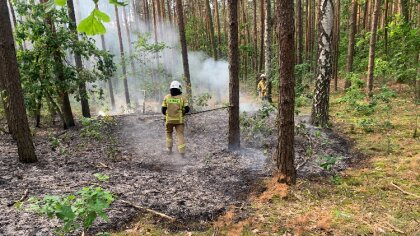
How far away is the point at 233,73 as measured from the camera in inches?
292

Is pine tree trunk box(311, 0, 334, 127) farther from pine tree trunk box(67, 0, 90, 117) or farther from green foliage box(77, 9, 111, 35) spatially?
green foliage box(77, 9, 111, 35)

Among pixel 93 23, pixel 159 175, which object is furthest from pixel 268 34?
pixel 93 23

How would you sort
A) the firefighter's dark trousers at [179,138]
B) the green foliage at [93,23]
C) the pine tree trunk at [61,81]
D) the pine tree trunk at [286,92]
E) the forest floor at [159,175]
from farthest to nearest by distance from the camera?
the pine tree trunk at [61,81], the firefighter's dark trousers at [179,138], the pine tree trunk at [286,92], the forest floor at [159,175], the green foliage at [93,23]

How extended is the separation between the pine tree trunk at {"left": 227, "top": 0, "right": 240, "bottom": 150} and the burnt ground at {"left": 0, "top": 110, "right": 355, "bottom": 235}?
430 millimetres

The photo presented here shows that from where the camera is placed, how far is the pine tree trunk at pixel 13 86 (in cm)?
590

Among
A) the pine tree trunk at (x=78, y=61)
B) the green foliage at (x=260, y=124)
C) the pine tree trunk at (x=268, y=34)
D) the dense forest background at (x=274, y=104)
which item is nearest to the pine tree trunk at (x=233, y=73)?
the dense forest background at (x=274, y=104)

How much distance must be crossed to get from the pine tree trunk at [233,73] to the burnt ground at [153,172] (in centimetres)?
43

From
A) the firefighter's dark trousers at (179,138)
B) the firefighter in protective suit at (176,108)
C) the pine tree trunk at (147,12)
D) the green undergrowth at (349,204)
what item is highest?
the pine tree trunk at (147,12)

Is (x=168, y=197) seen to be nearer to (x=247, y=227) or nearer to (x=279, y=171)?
(x=247, y=227)

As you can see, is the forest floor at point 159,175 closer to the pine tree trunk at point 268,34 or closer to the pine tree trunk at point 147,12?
the pine tree trunk at point 268,34

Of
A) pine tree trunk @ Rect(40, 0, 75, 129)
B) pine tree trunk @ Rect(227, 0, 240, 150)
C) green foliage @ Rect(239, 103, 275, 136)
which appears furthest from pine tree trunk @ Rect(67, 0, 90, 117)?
green foliage @ Rect(239, 103, 275, 136)

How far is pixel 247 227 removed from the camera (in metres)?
4.00

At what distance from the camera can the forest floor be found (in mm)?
4172

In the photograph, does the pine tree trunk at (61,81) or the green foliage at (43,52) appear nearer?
the green foliage at (43,52)
